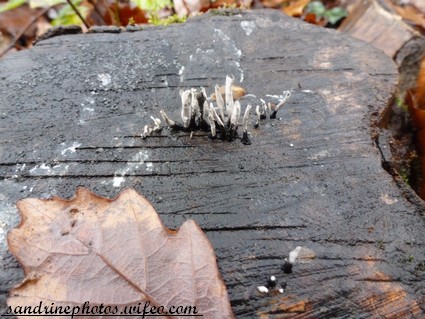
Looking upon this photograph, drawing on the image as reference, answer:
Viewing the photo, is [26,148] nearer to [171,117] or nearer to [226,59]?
[171,117]

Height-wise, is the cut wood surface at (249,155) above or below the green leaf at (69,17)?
above

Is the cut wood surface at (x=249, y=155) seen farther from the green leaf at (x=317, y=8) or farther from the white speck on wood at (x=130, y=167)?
the green leaf at (x=317, y=8)

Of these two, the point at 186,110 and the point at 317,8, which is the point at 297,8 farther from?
the point at 186,110

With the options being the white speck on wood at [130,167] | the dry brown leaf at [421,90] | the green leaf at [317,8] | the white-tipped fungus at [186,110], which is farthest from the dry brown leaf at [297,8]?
the white speck on wood at [130,167]

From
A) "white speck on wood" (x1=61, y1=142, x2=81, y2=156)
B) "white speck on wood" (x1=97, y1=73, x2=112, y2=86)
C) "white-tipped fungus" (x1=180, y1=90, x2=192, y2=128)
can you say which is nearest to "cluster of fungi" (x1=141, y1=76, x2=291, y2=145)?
"white-tipped fungus" (x1=180, y1=90, x2=192, y2=128)

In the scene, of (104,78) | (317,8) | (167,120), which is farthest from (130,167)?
(317,8)

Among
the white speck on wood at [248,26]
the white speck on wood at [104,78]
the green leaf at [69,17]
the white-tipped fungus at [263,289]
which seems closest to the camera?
the white-tipped fungus at [263,289]

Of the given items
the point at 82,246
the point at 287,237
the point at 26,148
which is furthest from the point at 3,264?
the point at 287,237
